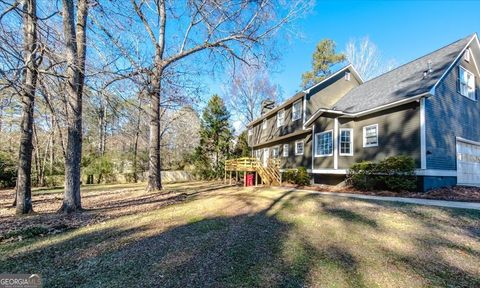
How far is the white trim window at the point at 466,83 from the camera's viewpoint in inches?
480

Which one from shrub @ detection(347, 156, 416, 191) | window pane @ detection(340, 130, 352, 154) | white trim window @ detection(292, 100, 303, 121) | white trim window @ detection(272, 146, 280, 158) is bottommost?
shrub @ detection(347, 156, 416, 191)

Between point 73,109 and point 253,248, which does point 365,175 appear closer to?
point 253,248

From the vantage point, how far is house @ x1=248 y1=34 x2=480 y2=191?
10250 millimetres

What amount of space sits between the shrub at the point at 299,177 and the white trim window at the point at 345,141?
2.78m

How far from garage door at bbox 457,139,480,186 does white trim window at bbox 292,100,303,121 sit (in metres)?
8.62

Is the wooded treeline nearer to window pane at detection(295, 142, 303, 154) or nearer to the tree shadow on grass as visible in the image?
the tree shadow on grass

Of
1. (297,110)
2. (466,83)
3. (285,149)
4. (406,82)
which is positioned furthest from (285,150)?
(466,83)

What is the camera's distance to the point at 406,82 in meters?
12.2

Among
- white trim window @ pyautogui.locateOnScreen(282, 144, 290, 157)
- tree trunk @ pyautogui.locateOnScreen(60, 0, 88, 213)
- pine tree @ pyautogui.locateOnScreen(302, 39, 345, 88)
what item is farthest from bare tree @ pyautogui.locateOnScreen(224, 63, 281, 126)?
tree trunk @ pyautogui.locateOnScreen(60, 0, 88, 213)

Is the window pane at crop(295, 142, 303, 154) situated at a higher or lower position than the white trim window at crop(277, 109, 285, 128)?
lower

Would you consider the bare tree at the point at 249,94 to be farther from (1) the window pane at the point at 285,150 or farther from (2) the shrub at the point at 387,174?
(2) the shrub at the point at 387,174

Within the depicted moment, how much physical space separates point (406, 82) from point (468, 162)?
5120 mm

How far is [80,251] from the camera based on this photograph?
13.7 ft

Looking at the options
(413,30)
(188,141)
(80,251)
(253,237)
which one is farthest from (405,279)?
(188,141)
